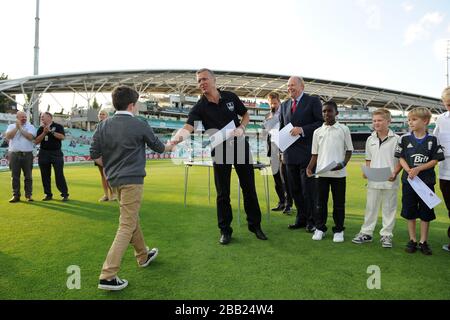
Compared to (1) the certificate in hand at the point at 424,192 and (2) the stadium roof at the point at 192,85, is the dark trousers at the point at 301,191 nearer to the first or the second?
(1) the certificate in hand at the point at 424,192

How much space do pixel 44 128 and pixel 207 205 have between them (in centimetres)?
381

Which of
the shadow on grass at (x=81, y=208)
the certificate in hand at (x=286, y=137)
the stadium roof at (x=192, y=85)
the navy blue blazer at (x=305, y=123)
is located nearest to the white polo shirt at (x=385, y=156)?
the navy blue blazer at (x=305, y=123)

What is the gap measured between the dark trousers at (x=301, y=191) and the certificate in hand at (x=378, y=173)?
796 millimetres

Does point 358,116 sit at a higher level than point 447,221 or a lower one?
higher

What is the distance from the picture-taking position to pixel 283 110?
5.06 meters

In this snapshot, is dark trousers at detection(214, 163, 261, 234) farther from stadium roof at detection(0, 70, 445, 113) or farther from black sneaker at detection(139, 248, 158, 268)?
stadium roof at detection(0, 70, 445, 113)

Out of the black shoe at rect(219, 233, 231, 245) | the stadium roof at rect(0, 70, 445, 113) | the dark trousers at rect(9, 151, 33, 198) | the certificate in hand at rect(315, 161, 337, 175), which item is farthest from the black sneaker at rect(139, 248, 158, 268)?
the stadium roof at rect(0, 70, 445, 113)

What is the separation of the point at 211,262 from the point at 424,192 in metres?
2.44

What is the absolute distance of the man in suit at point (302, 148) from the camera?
4617 mm

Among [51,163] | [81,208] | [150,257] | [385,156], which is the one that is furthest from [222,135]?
[51,163]

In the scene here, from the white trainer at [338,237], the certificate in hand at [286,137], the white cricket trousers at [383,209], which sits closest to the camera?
the white cricket trousers at [383,209]

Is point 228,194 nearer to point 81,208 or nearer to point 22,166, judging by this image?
point 81,208

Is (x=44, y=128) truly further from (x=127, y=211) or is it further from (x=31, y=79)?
(x=31, y=79)
